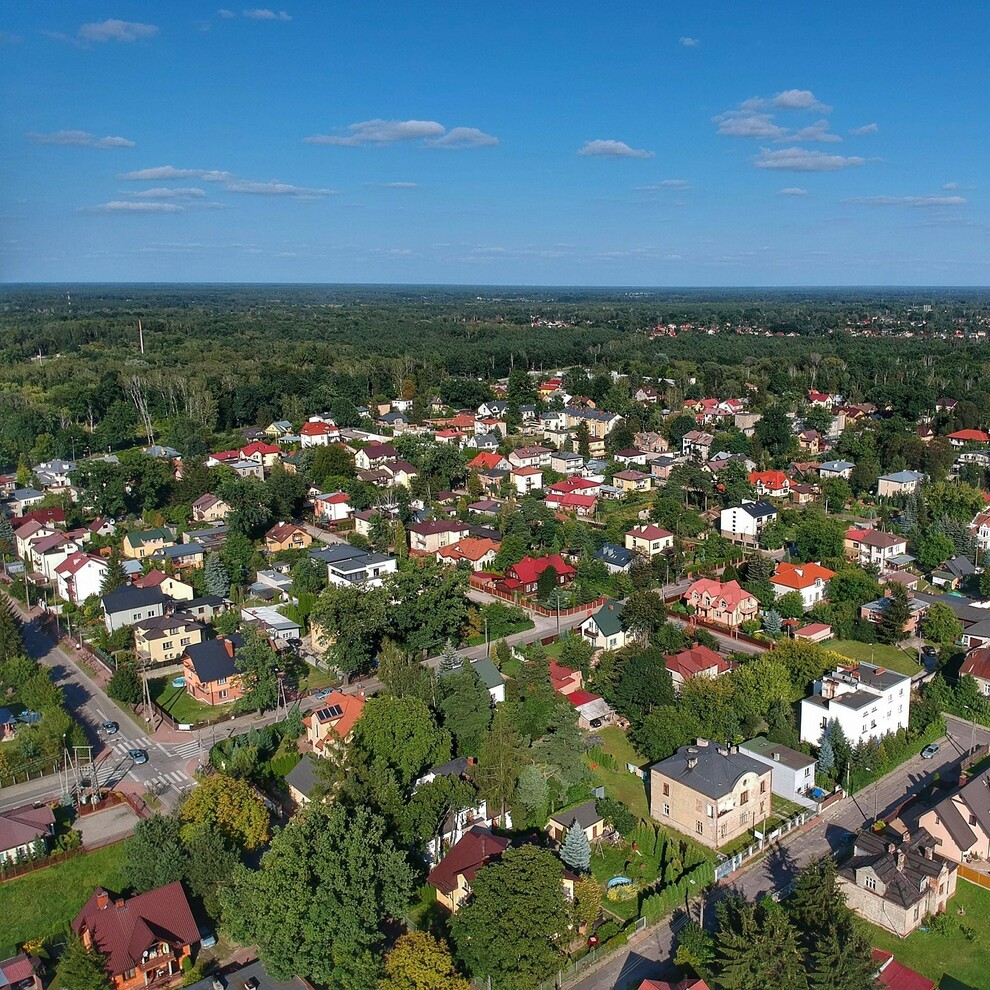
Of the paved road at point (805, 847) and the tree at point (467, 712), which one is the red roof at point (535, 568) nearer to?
the tree at point (467, 712)

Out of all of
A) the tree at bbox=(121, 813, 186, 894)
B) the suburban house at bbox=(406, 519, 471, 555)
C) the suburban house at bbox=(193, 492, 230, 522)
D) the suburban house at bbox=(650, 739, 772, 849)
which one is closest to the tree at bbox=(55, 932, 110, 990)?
the tree at bbox=(121, 813, 186, 894)

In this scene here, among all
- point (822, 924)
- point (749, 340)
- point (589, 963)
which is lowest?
point (589, 963)

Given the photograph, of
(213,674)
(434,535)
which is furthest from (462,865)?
(434,535)

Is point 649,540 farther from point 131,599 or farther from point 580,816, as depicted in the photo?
point 131,599

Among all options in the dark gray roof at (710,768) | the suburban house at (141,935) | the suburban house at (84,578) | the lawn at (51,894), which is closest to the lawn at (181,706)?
the lawn at (51,894)

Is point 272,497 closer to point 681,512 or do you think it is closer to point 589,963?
point 681,512

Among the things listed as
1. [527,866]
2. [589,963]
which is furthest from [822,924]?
[527,866]

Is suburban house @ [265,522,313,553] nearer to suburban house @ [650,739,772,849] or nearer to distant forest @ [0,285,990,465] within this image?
distant forest @ [0,285,990,465]
